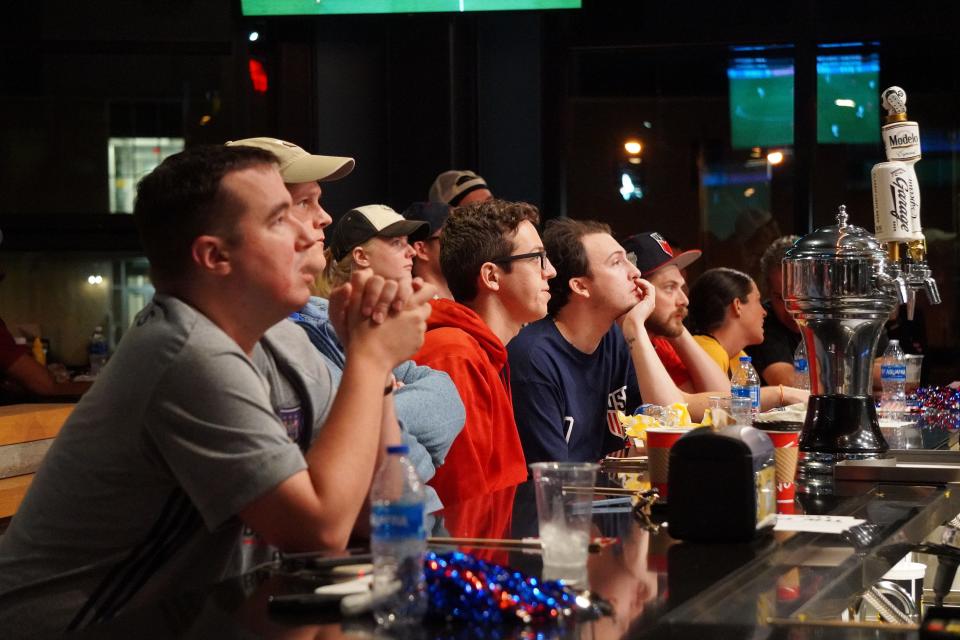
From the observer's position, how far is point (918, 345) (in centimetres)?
645

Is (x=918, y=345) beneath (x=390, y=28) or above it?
beneath

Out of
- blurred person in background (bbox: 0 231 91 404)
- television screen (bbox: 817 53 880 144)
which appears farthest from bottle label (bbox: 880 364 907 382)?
blurred person in background (bbox: 0 231 91 404)

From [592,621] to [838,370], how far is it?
4.97 ft

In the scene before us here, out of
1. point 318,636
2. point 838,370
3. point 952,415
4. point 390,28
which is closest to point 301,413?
point 318,636

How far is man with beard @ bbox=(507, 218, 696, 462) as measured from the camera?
3422 mm

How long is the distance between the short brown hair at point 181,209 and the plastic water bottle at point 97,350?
532 cm

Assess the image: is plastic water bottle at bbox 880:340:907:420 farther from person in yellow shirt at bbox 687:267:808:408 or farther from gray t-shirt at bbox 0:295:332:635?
gray t-shirt at bbox 0:295:332:635

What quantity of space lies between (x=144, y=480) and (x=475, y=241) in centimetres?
195

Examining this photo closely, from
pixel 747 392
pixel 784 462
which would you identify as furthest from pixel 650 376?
pixel 784 462

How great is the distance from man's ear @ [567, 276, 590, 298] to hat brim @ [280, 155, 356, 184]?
1.17 metres

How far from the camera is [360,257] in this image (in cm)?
339

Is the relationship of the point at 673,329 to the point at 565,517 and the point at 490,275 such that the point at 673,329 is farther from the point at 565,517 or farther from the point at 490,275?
the point at 565,517

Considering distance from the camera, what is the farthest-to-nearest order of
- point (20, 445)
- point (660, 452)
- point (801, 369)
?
point (801, 369) → point (20, 445) → point (660, 452)

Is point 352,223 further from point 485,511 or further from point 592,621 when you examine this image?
point 592,621
